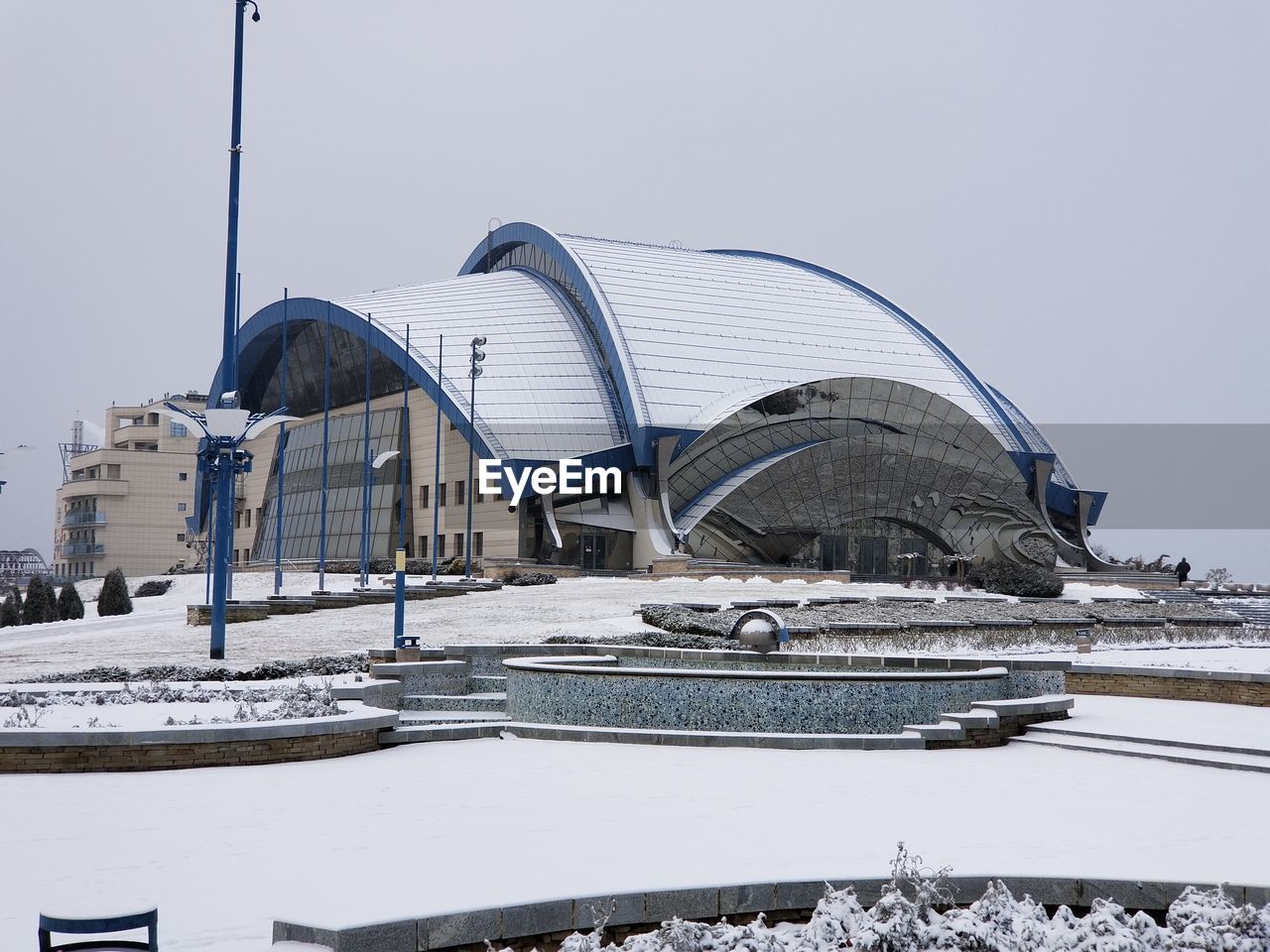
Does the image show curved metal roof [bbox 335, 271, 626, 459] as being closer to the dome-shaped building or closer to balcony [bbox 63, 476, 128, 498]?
the dome-shaped building

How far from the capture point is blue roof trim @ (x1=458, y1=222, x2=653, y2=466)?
201 feet

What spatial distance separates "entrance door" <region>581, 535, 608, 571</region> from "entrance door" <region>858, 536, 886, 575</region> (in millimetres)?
14491

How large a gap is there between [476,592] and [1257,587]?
38.1 meters

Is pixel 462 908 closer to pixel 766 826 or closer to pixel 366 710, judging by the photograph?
pixel 766 826

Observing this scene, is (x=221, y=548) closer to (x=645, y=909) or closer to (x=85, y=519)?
(x=645, y=909)

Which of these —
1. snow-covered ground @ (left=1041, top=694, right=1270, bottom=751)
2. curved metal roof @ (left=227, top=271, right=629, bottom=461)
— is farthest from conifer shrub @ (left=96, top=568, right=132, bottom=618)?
snow-covered ground @ (left=1041, top=694, right=1270, bottom=751)

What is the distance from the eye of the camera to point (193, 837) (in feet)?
30.2

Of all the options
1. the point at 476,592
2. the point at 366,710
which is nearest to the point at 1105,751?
the point at 366,710

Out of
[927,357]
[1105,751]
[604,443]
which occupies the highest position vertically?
[927,357]

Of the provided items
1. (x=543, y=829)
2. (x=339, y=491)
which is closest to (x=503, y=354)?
(x=339, y=491)

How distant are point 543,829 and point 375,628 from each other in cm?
2074

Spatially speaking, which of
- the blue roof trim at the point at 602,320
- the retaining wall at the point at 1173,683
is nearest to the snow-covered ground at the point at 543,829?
the retaining wall at the point at 1173,683

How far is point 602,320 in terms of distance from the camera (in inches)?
2616

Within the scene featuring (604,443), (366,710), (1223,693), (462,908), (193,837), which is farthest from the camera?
(604,443)
